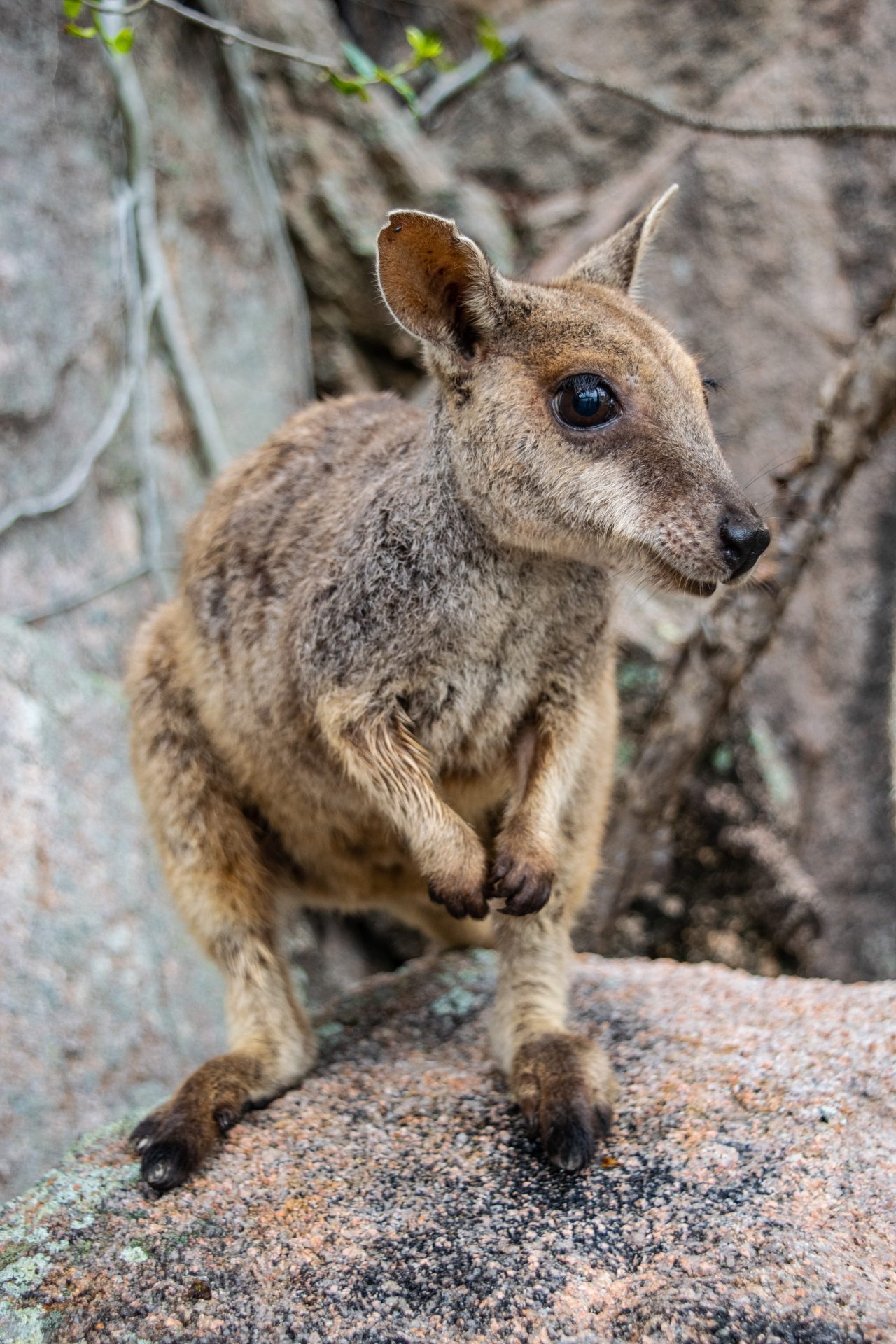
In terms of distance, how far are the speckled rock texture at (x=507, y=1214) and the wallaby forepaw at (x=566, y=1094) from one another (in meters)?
0.06

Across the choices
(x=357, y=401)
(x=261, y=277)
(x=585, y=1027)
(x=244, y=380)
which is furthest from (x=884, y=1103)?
(x=261, y=277)

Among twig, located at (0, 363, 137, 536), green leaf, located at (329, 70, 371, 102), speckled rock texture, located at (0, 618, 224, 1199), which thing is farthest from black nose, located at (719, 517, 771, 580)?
twig, located at (0, 363, 137, 536)

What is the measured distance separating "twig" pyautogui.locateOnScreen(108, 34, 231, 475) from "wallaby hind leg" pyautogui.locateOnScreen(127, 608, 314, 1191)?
2.85m

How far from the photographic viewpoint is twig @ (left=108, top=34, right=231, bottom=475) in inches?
256

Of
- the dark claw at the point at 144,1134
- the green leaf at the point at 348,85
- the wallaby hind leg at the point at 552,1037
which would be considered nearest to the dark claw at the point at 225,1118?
the dark claw at the point at 144,1134

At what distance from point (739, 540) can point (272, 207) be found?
17.8 feet

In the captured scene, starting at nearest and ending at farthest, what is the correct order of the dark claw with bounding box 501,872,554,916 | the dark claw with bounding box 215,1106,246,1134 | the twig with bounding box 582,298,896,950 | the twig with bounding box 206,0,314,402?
the dark claw with bounding box 501,872,554,916 < the dark claw with bounding box 215,1106,246,1134 < the twig with bounding box 582,298,896,950 < the twig with bounding box 206,0,314,402

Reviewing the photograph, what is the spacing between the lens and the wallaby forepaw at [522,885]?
3.22 metres

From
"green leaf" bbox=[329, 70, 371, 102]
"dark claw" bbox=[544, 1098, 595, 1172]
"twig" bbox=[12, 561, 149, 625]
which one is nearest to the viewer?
"dark claw" bbox=[544, 1098, 595, 1172]

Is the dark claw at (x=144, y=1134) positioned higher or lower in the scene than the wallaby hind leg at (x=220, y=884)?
lower

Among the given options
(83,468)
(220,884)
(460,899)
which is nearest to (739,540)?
(460,899)

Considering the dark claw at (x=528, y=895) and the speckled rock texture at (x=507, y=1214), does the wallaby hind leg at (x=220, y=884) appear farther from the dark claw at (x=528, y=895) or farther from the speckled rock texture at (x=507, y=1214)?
the dark claw at (x=528, y=895)

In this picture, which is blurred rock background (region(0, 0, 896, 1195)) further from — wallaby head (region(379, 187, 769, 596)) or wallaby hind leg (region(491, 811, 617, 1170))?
wallaby head (region(379, 187, 769, 596))

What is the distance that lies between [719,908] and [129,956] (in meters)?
2.97
